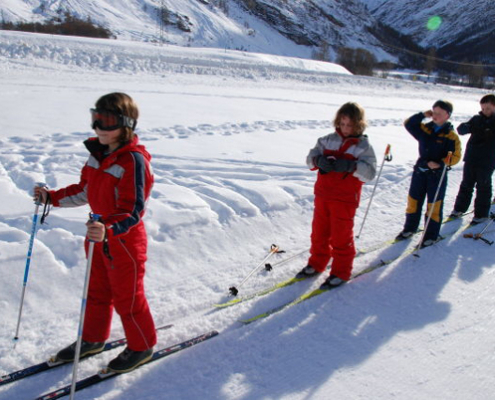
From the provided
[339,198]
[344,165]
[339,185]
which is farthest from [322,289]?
[344,165]

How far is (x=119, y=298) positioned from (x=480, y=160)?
496 cm

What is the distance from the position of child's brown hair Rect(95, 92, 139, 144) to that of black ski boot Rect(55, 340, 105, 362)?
1.46m

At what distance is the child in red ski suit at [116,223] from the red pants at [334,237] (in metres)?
1.80

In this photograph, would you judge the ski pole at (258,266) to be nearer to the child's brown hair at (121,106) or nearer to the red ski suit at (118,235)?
the red ski suit at (118,235)

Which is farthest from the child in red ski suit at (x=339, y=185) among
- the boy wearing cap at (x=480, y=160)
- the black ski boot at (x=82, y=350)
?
the boy wearing cap at (x=480, y=160)

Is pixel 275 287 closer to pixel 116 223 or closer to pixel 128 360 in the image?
pixel 128 360

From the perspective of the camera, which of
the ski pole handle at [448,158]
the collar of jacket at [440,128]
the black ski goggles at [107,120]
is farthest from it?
the collar of jacket at [440,128]

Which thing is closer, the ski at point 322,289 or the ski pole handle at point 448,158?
the ski at point 322,289

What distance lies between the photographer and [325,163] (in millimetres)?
3273

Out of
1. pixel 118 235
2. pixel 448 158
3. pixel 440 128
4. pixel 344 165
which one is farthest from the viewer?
pixel 440 128

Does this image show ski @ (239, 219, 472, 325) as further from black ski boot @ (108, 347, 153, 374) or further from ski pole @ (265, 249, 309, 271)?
black ski boot @ (108, 347, 153, 374)

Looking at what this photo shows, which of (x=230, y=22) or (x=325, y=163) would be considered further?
(x=230, y=22)

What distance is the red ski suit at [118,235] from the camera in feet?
7.25

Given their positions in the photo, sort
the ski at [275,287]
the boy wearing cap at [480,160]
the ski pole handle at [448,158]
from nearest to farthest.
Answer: the ski at [275,287] → the ski pole handle at [448,158] → the boy wearing cap at [480,160]
